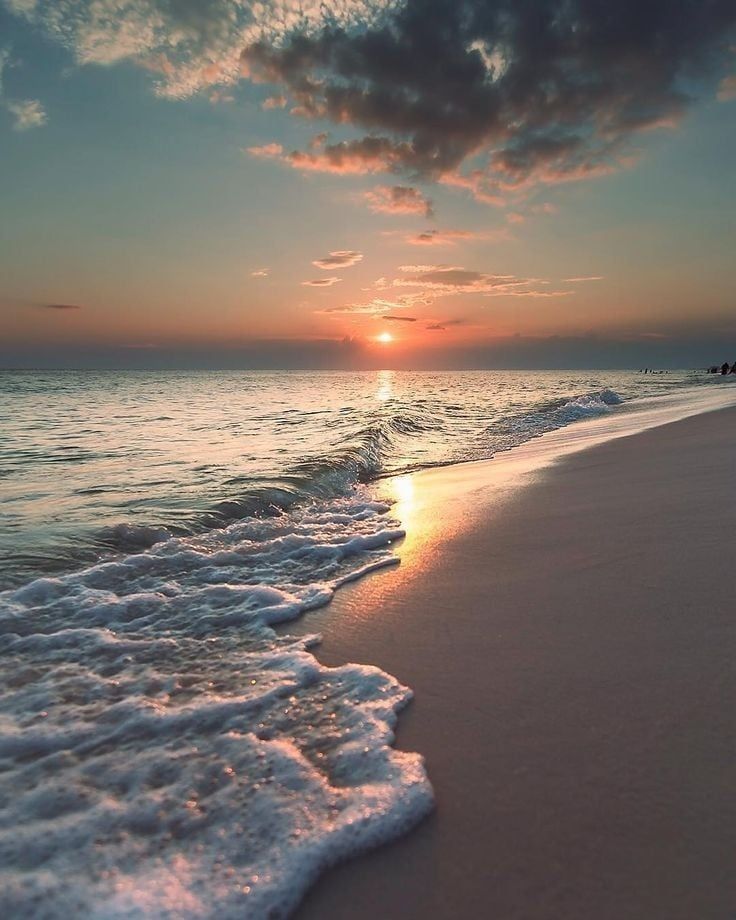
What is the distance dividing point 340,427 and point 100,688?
45.7ft

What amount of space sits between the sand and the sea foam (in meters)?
0.16

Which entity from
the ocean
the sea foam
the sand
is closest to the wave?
the ocean

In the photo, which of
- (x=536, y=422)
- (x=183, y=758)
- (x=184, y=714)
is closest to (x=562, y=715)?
(x=183, y=758)

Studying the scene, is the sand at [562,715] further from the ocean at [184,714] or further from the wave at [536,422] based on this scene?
the wave at [536,422]

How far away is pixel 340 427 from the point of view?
16.5m

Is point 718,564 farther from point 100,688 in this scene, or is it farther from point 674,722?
point 100,688

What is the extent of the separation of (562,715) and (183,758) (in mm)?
1614

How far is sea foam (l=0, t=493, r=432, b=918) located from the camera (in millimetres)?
1645

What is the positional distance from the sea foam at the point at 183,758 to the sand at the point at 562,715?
16 cm

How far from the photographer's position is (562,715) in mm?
2221

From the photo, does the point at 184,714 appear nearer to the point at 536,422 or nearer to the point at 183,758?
the point at 183,758

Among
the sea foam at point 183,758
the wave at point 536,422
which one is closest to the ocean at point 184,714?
the sea foam at point 183,758

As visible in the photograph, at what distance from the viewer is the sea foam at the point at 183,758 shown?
164 cm

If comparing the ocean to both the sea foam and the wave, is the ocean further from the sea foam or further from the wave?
the wave
